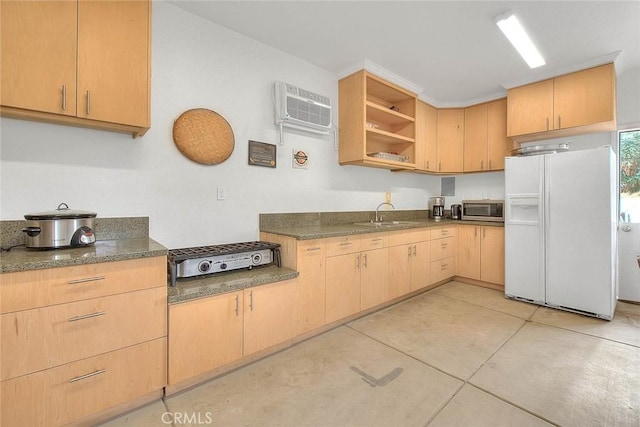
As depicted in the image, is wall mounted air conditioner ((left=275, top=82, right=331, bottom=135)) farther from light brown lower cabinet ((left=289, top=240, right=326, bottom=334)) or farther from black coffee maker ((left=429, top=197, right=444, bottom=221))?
black coffee maker ((left=429, top=197, right=444, bottom=221))

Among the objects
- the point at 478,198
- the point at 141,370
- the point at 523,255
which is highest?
the point at 478,198

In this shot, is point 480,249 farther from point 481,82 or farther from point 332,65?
point 332,65

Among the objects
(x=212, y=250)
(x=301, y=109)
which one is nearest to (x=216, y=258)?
(x=212, y=250)

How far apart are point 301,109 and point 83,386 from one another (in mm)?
2590

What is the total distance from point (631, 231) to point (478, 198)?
1694 mm

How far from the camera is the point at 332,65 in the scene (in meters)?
3.11

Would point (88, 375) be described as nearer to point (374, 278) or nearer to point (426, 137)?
point (374, 278)

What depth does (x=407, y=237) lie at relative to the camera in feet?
10.8

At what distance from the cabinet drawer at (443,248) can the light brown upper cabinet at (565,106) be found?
160 cm

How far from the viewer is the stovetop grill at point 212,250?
1.89 meters

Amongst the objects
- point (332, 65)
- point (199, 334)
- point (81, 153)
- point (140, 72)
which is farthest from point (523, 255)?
point (81, 153)

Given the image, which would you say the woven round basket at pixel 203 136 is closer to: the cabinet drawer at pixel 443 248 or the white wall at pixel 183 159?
the white wall at pixel 183 159

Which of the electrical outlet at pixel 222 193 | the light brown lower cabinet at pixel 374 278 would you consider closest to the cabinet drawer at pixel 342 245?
the light brown lower cabinet at pixel 374 278

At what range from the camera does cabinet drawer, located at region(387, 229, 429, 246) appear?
3105 millimetres
